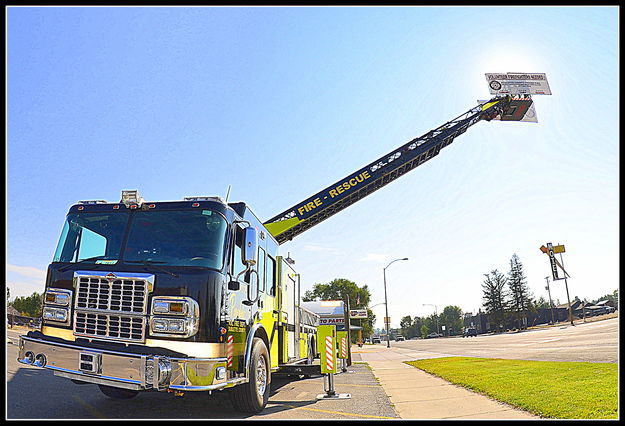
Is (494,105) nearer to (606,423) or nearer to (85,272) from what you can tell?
(606,423)

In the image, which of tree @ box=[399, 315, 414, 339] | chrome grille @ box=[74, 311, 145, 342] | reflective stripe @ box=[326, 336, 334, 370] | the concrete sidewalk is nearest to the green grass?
the concrete sidewalk

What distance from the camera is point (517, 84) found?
1648 centimetres

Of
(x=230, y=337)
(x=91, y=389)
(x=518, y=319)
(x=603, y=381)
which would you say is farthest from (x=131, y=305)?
(x=518, y=319)

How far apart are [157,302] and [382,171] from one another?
10359 millimetres

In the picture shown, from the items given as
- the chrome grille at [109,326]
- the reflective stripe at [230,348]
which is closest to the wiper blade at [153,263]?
the chrome grille at [109,326]

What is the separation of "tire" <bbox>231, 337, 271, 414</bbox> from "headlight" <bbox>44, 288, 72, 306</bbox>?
2.66 m

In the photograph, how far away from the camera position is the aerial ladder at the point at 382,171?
49.7ft

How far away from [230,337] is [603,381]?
7.10m

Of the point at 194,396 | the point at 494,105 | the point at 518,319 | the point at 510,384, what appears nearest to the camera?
the point at 194,396

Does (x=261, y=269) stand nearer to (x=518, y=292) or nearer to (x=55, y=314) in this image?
(x=55, y=314)

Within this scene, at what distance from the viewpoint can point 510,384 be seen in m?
9.70

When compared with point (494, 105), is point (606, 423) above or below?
below

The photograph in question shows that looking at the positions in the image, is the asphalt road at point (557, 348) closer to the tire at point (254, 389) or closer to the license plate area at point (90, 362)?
the tire at point (254, 389)

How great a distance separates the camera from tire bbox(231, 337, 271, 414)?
7043mm
